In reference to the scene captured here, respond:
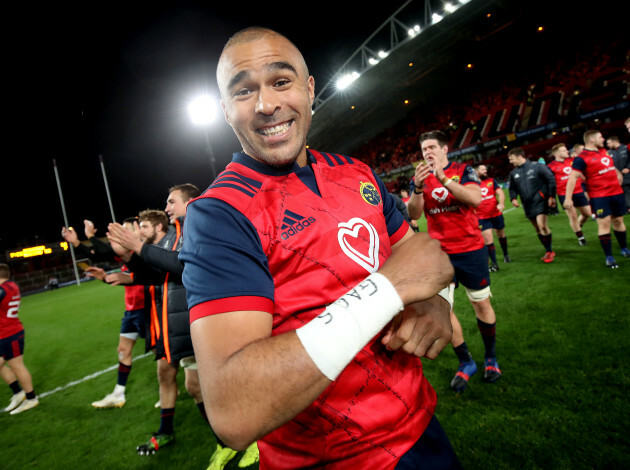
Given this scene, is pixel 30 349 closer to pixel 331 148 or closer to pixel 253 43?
pixel 253 43

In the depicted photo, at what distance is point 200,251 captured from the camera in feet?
2.97

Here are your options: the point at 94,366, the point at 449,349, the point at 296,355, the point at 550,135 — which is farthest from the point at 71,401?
the point at 550,135

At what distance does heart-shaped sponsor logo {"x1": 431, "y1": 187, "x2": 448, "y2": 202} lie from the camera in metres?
3.86

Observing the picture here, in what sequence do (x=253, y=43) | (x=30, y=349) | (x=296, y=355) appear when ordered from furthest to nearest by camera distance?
(x=30, y=349) → (x=253, y=43) → (x=296, y=355)

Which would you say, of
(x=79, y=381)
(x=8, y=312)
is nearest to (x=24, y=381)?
(x=79, y=381)

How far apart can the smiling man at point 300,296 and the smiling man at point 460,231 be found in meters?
2.24

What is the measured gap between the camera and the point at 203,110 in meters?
12.3

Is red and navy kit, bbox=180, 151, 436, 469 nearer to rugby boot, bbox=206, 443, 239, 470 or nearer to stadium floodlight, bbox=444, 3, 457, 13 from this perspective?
rugby boot, bbox=206, 443, 239, 470

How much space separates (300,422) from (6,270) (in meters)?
6.71

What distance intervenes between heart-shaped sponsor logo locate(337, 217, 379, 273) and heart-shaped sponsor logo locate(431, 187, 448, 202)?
118 inches

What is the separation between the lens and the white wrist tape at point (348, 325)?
79 cm

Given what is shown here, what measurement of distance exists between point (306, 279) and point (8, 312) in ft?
21.1

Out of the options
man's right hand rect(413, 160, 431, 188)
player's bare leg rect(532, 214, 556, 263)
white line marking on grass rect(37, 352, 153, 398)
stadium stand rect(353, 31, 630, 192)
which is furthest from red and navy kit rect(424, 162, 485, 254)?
stadium stand rect(353, 31, 630, 192)

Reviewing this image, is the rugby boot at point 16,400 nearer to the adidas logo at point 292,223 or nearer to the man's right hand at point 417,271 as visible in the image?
the adidas logo at point 292,223
